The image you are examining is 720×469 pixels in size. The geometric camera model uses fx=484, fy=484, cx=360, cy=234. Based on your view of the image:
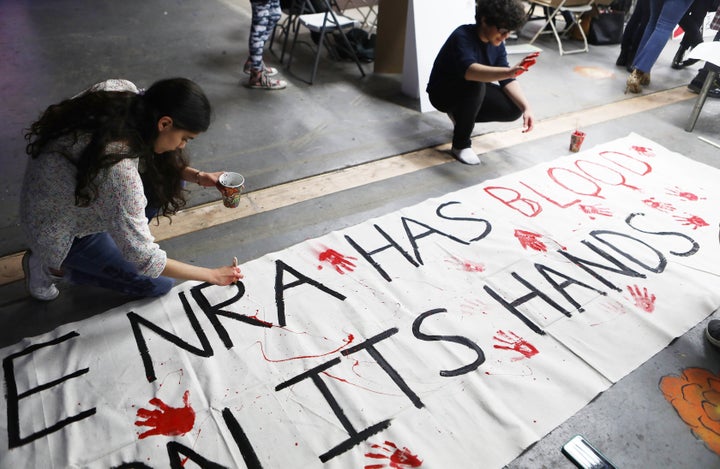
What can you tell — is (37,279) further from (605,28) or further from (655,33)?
(605,28)

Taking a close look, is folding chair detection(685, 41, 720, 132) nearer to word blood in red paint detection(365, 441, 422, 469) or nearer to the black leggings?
the black leggings

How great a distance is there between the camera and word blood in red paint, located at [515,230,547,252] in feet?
7.47

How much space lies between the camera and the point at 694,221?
2.54m

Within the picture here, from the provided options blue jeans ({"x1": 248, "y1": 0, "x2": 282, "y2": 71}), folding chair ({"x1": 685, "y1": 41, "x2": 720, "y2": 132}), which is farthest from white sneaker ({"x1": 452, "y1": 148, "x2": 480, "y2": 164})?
folding chair ({"x1": 685, "y1": 41, "x2": 720, "y2": 132})

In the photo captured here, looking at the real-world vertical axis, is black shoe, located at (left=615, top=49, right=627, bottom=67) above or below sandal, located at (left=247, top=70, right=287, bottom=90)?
above

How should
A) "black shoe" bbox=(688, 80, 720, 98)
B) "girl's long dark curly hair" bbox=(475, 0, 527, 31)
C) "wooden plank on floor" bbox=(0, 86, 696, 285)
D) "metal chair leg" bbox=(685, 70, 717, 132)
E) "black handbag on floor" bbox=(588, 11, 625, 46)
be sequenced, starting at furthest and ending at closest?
"black handbag on floor" bbox=(588, 11, 625, 46)
"black shoe" bbox=(688, 80, 720, 98)
"metal chair leg" bbox=(685, 70, 717, 132)
"girl's long dark curly hair" bbox=(475, 0, 527, 31)
"wooden plank on floor" bbox=(0, 86, 696, 285)

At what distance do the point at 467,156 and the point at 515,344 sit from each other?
1.44 meters

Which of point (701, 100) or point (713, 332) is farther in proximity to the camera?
point (701, 100)

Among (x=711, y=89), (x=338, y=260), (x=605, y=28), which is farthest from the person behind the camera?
(x=605, y=28)

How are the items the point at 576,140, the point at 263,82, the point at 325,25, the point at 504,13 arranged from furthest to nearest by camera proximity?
the point at 325,25, the point at 263,82, the point at 576,140, the point at 504,13

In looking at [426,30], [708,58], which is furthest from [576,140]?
[426,30]

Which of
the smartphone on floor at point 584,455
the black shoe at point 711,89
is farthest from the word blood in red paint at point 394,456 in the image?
the black shoe at point 711,89

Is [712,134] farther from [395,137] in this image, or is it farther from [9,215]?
[9,215]

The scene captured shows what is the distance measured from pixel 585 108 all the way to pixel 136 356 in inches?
140
